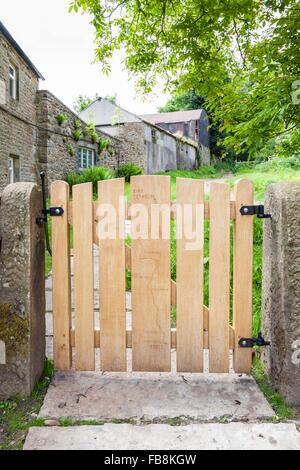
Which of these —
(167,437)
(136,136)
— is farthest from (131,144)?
(167,437)

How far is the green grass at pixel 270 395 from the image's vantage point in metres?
1.93

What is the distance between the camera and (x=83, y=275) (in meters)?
2.34

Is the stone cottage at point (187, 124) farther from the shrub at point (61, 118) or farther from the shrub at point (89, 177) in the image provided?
the shrub at point (61, 118)

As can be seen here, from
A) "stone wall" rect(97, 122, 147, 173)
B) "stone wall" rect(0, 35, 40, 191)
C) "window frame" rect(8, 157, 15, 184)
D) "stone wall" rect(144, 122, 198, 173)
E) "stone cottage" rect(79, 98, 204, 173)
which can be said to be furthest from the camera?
"stone wall" rect(144, 122, 198, 173)

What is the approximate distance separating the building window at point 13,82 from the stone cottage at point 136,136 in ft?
23.1

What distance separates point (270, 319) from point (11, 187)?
1.80 metres

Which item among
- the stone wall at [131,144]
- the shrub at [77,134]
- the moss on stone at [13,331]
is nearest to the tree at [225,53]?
the moss on stone at [13,331]

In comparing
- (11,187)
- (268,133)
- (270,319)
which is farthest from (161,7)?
(270,319)

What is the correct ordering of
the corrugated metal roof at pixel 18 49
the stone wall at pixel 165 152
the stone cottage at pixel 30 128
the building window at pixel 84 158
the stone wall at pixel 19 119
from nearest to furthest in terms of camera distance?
the corrugated metal roof at pixel 18 49 → the stone wall at pixel 19 119 → the stone cottage at pixel 30 128 → the building window at pixel 84 158 → the stone wall at pixel 165 152

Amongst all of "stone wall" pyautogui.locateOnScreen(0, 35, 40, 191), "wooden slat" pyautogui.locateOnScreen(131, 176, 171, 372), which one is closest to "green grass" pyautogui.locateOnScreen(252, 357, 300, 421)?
"wooden slat" pyautogui.locateOnScreen(131, 176, 171, 372)

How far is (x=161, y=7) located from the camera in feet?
19.8

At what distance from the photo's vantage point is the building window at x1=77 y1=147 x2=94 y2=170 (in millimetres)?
15531

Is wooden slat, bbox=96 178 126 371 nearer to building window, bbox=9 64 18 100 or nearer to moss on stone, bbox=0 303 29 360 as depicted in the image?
moss on stone, bbox=0 303 29 360

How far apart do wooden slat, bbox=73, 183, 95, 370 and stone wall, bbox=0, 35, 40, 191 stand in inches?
357
